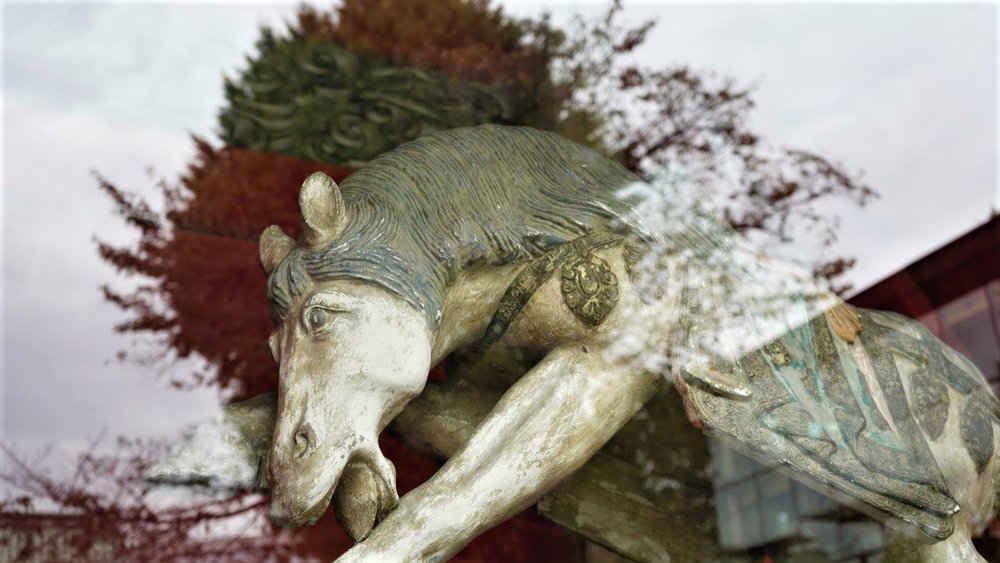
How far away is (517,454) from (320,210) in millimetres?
318

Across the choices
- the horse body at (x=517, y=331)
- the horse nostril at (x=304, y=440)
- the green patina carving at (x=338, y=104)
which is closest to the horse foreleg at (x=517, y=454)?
the horse body at (x=517, y=331)

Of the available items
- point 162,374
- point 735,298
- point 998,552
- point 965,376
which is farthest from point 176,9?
point 998,552

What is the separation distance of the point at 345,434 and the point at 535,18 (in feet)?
3.80

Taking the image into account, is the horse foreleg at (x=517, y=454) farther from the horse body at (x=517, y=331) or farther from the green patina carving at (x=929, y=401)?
the green patina carving at (x=929, y=401)

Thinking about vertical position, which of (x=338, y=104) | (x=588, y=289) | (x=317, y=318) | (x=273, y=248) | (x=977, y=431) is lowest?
(x=977, y=431)

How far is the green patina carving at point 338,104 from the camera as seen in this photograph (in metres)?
1.94

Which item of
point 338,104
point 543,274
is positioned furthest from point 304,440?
point 338,104

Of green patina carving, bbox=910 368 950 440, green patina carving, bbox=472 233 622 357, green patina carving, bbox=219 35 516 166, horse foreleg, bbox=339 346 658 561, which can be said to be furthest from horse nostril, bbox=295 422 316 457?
green patina carving, bbox=219 35 516 166

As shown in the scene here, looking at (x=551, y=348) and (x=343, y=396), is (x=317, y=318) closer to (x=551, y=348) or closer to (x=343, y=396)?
(x=343, y=396)

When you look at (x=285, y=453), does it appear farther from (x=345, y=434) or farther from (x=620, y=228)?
(x=620, y=228)

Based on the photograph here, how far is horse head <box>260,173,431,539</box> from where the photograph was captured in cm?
106

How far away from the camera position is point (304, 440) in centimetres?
106

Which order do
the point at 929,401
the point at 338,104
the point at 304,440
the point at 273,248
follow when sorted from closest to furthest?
the point at 304,440
the point at 273,248
the point at 929,401
the point at 338,104

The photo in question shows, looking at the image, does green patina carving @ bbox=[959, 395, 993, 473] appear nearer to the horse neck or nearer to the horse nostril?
the horse neck
